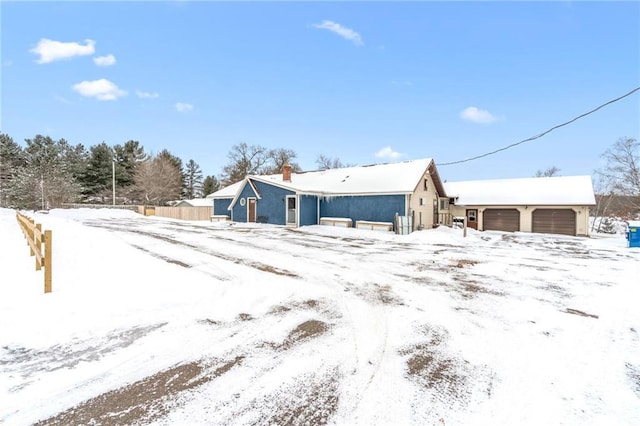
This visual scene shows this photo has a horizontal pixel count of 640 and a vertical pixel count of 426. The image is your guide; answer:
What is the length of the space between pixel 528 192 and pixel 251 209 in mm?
21295

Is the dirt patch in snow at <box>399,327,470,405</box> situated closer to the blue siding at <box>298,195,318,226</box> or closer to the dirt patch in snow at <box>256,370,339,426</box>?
the dirt patch in snow at <box>256,370,339,426</box>

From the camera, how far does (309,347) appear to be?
11.2 feet

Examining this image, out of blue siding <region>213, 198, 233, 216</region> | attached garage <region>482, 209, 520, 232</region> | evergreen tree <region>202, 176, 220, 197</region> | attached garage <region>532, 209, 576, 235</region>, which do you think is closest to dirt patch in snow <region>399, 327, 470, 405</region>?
attached garage <region>482, 209, 520, 232</region>

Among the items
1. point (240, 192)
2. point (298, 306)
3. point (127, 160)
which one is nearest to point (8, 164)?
point (127, 160)

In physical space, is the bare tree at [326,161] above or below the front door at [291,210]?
above

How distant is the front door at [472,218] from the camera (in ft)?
77.3

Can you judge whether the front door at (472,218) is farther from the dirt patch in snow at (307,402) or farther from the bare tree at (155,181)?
the bare tree at (155,181)

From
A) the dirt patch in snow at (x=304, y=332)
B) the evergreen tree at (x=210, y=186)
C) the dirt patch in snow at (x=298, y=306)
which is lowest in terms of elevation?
the dirt patch in snow at (x=304, y=332)

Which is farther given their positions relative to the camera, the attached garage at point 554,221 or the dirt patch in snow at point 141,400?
the attached garage at point 554,221

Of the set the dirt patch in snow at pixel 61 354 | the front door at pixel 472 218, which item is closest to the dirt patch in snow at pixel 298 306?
the dirt patch in snow at pixel 61 354

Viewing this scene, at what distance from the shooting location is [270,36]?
17.9 m

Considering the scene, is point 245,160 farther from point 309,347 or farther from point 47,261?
point 309,347

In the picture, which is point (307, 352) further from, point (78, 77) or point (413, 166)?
point (78, 77)

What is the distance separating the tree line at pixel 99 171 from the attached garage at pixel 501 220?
34.0 metres
